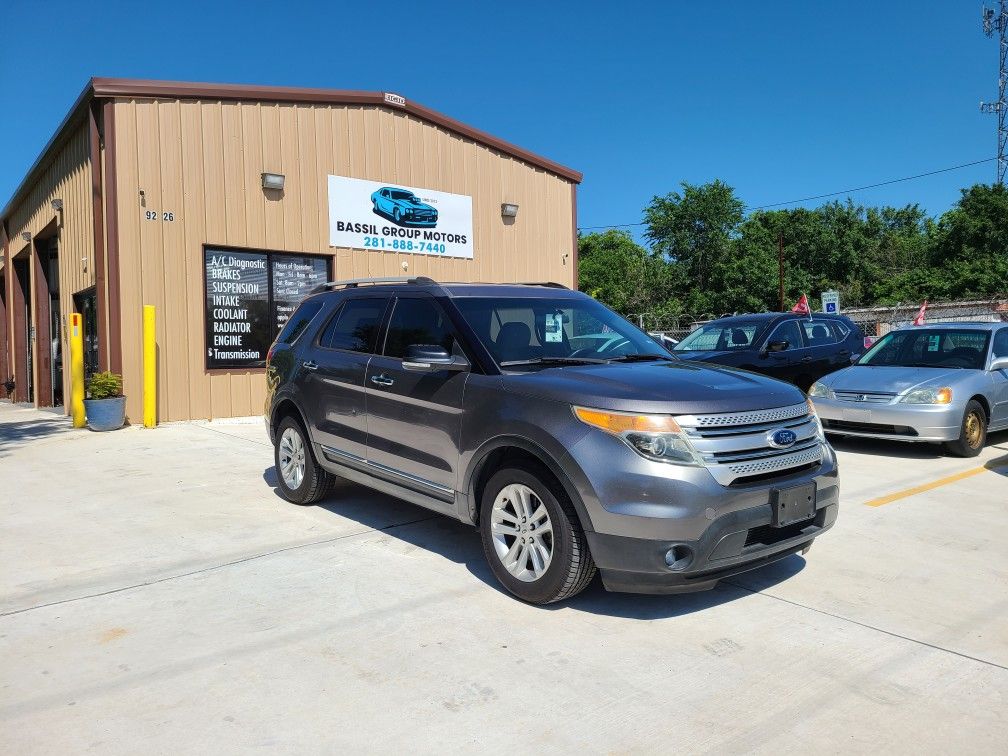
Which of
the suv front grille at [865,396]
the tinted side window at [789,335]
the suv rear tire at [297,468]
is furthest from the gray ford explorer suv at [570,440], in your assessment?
the tinted side window at [789,335]

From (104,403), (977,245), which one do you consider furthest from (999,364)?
(977,245)

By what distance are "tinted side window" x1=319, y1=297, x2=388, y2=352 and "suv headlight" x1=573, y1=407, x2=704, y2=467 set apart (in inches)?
91.9

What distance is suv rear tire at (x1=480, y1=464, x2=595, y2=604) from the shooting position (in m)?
3.79

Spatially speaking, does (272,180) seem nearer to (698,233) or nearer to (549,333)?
(549,333)

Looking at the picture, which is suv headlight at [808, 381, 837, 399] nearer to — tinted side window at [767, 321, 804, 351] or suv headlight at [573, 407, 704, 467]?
tinted side window at [767, 321, 804, 351]

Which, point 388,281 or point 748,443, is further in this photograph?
point 388,281

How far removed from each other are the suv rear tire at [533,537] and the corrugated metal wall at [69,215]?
10911 millimetres

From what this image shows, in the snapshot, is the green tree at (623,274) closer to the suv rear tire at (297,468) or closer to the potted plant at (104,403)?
the potted plant at (104,403)

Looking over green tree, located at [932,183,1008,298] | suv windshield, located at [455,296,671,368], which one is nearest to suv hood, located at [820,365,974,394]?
suv windshield, located at [455,296,671,368]

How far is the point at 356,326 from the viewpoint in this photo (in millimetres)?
5691

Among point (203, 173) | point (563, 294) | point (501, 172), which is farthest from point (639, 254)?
point (563, 294)

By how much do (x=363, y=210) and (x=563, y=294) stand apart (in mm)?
9390

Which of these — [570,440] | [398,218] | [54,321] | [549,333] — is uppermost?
[398,218]

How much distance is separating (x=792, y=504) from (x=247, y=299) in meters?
10.6
